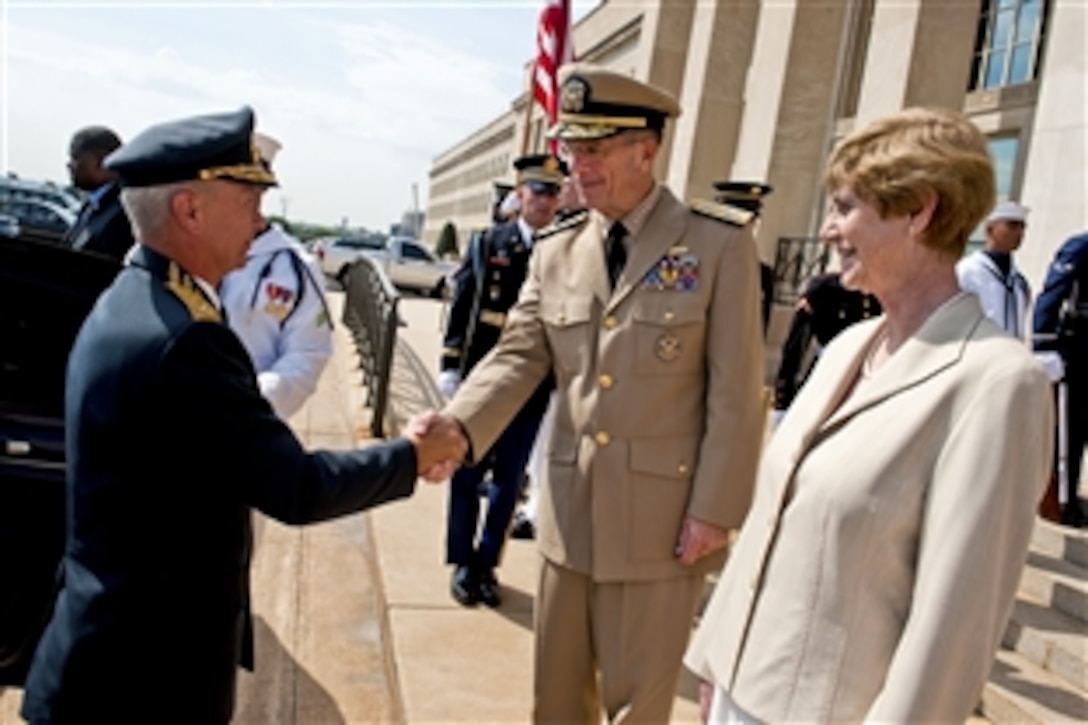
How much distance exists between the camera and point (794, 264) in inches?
488

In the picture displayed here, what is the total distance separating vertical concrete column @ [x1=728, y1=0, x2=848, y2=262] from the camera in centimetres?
1206

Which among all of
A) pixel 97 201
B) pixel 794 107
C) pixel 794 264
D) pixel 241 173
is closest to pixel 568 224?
pixel 241 173

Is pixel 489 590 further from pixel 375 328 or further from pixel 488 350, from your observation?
pixel 375 328

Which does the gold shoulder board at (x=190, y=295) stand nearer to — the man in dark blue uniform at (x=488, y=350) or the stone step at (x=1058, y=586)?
the man in dark blue uniform at (x=488, y=350)

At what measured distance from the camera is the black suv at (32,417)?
8.70ft

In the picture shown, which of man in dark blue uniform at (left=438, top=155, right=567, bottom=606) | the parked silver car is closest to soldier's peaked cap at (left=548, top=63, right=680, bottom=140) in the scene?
man in dark blue uniform at (left=438, top=155, right=567, bottom=606)

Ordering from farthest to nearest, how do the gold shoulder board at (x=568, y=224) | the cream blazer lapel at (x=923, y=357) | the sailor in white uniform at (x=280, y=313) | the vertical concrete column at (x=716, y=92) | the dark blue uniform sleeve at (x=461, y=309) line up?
the vertical concrete column at (x=716, y=92)
the dark blue uniform sleeve at (x=461, y=309)
the sailor in white uniform at (x=280, y=313)
the gold shoulder board at (x=568, y=224)
the cream blazer lapel at (x=923, y=357)

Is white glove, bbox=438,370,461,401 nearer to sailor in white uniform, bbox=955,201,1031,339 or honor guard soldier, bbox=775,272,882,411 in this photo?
honor guard soldier, bbox=775,272,882,411

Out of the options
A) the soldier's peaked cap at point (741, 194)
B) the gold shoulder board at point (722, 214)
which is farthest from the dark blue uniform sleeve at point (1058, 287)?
the gold shoulder board at point (722, 214)

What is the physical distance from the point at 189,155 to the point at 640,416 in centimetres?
129

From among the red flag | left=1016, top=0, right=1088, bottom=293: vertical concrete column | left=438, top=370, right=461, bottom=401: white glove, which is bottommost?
left=438, top=370, right=461, bottom=401: white glove

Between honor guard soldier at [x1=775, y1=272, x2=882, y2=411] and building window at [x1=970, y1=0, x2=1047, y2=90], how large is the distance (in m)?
5.49

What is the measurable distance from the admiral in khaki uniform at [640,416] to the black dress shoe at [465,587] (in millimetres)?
1821

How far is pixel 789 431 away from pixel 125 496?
1314mm
